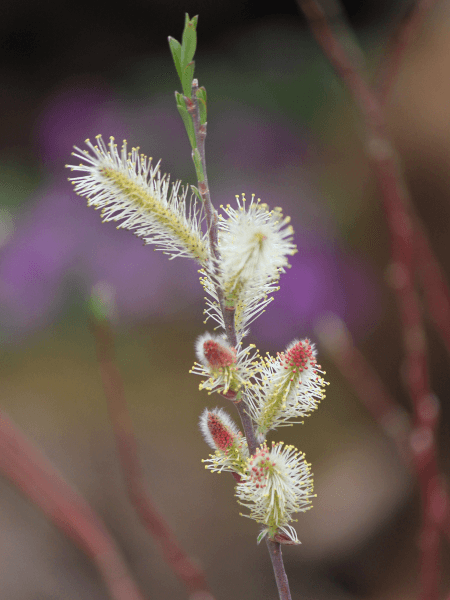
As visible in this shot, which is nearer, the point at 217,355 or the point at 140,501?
the point at 217,355

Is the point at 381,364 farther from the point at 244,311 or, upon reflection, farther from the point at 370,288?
the point at 244,311

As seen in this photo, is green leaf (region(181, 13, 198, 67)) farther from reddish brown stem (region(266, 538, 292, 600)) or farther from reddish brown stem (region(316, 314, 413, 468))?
reddish brown stem (region(316, 314, 413, 468))

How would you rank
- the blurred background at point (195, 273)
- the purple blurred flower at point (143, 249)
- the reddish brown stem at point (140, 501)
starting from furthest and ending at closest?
the purple blurred flower at point (143, 249)
the blurred background at point (195, 273)
the reddish brown stem at point (140, 501)

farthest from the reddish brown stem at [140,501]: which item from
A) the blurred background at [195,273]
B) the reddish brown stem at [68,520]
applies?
the blurred background at [195,273]

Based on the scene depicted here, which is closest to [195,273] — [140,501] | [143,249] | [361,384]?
[143,249]

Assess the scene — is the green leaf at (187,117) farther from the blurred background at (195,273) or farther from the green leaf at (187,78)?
the blurred background at (195,273)

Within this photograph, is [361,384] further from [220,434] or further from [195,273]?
[195,273]

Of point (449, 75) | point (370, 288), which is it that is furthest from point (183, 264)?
point (449, 75)

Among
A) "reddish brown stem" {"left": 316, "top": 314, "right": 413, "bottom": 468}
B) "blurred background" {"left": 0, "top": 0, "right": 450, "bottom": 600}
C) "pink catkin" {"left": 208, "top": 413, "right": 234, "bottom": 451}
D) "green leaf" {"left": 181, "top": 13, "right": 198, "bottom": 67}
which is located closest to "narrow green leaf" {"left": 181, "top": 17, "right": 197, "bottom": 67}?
"green leaf" {"left": 181, "top": 13, "right": 198, "bottom": 67}
